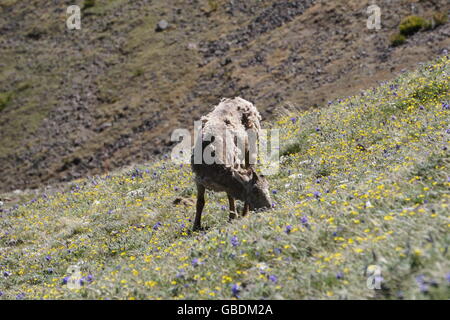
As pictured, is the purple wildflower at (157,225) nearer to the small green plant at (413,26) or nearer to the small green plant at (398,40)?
the small green plant at (398,40)

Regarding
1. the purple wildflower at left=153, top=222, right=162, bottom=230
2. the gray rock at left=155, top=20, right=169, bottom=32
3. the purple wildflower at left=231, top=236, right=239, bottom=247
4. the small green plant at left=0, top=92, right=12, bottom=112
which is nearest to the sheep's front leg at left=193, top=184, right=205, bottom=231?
the purple wildflower at left=153, top=222, right=162, bottom=230

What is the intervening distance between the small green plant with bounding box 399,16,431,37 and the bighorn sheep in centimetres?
2390

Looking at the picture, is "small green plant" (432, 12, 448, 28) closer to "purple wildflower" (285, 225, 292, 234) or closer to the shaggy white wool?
the shaggy white wool

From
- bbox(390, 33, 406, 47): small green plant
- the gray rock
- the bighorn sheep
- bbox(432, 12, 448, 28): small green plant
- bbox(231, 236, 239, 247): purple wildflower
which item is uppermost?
the gray rock

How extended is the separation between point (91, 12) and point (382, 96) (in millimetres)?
40640

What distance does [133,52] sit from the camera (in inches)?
1700

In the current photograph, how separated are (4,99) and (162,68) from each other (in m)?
13.9

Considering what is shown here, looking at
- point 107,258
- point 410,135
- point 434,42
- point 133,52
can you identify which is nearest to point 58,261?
point 107,258

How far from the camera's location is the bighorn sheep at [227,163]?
29.0 feet

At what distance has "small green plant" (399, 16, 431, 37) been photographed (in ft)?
101

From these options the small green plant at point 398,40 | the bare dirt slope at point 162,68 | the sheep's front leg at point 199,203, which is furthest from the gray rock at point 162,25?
the sheep's front leg at point 199,203

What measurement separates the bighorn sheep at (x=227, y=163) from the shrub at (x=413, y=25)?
78.4 ft

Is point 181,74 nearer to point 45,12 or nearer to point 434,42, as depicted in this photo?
point 434,42

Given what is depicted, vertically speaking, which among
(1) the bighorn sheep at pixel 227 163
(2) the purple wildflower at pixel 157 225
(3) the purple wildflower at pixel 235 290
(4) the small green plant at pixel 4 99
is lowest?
(3) the purple wildflower at pixel 235 290
